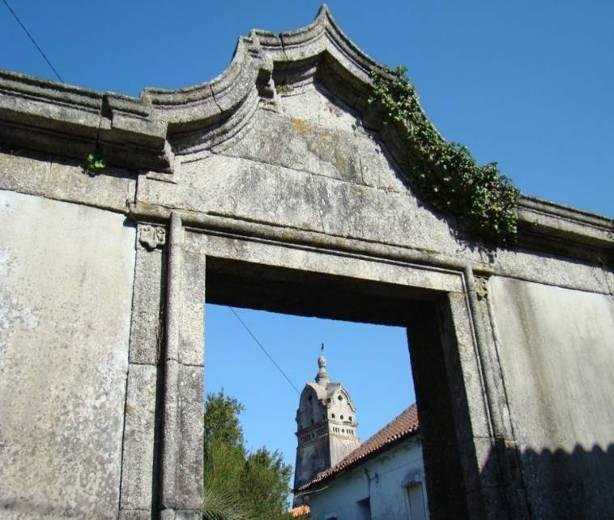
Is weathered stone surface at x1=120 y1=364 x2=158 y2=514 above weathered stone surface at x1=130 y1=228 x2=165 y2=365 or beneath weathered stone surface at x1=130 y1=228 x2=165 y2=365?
beneath

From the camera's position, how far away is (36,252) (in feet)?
13.2

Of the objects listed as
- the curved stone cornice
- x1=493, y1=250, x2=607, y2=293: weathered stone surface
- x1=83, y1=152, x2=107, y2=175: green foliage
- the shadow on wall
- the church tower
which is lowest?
the shadow on wall

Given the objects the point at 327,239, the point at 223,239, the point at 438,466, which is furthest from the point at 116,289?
the point at 438,466

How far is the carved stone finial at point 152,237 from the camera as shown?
431cm

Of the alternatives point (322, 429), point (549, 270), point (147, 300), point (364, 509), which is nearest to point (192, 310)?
point (147, 300)

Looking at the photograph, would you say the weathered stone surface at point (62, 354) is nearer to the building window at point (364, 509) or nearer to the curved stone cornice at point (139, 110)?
the curved stone cornice at point (139, 110)

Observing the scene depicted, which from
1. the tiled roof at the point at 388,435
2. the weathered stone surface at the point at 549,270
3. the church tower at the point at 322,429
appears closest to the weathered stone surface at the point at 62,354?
the weathered stone surface at the point at 549,270

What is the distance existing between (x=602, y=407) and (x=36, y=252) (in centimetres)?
431

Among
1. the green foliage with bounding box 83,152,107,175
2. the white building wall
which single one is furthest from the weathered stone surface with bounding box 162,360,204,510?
the white building wall

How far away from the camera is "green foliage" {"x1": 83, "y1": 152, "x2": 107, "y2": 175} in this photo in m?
4.41

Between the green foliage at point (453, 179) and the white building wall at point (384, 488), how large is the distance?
1180 cm

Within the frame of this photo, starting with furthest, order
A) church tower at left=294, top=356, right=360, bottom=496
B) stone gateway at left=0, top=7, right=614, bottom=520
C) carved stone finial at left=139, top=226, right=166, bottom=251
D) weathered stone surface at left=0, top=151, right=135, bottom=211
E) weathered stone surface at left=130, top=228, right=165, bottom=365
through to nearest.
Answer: church tower at left=294, top=356, right=360, bottom=496, carved stone finial at left=139, top=226, right=166, bottom=251, weathered stone surface at left=0, top=151, right=135, bottom=211, weathered stone surface at left=130, top=228, right=165, bottom=365, stone gateway at left=0, top=7, right=614, bottom=520

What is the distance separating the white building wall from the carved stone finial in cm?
1324

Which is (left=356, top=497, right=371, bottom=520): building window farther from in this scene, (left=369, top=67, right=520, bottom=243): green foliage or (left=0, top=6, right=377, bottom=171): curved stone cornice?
(left=0, top=6, right=377, bottom=171): curved stone cornice
